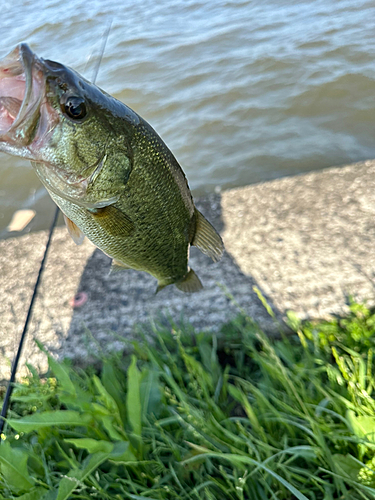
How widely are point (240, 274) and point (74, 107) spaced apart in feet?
5.43

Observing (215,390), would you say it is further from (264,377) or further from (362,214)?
(362,214)

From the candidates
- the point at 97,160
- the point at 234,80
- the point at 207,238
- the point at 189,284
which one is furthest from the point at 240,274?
the point at 234,80

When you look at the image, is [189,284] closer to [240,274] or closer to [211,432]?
[211,432]

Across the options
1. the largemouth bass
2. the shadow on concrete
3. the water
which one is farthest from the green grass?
the water

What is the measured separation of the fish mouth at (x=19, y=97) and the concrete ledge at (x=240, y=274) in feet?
4.85

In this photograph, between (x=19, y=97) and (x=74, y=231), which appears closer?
(x=19, y=97)

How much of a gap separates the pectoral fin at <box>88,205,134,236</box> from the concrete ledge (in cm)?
111

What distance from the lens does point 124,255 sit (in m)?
1.48

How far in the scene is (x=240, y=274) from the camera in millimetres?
2607

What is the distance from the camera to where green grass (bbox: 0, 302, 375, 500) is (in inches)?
64.6

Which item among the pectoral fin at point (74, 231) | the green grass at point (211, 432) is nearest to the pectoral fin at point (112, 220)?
the pectoral fin at point (74, 231)

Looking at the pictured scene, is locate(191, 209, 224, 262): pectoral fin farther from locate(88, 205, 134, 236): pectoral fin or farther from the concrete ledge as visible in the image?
the concrete ledge

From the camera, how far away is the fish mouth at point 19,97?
3.39 ft

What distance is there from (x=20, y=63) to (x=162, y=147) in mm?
431
